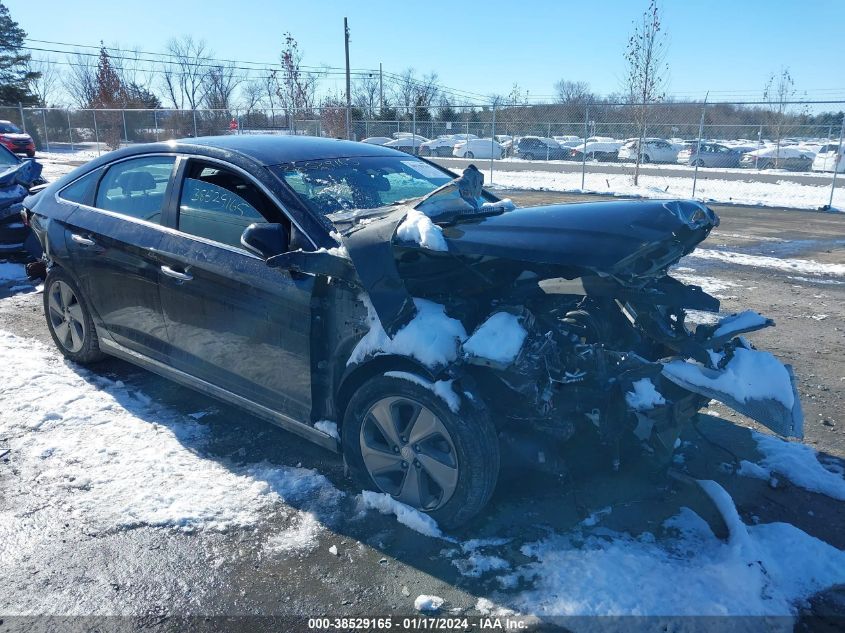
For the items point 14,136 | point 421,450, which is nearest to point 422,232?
point 421,450

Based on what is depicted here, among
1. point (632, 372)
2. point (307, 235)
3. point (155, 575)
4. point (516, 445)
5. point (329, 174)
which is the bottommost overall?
point (155, 575)

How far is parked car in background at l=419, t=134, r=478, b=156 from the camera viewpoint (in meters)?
29.1

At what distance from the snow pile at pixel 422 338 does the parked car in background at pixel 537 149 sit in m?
28.5

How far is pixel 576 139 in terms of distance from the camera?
113ft

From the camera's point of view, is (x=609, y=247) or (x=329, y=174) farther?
(x=329, y=174)

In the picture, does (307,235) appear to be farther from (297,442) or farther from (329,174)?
(297,442)

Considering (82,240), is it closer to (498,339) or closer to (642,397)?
(498,339)

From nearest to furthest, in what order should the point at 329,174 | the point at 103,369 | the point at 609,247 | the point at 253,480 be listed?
the point at 609,247, the point at 253,480, the point at 329,174, the point at 103,369

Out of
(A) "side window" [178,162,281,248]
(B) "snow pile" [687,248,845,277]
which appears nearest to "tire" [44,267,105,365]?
(A) "side window" [178,162,281,248]

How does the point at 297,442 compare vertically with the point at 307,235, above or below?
below

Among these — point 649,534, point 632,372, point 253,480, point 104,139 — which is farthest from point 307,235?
point 104,139

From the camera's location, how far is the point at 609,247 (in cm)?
268

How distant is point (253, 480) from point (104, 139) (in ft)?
97.3

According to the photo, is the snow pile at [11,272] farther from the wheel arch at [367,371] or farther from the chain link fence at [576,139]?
the chain link fence at [576,139]
